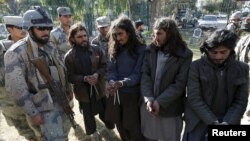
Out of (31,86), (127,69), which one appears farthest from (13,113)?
(127,69)

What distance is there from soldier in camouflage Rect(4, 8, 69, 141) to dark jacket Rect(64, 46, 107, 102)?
0.87 m

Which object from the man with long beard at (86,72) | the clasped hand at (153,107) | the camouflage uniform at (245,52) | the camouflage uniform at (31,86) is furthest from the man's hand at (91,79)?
the camouflage uniform at (245,52)

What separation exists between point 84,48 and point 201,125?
6.47 feet

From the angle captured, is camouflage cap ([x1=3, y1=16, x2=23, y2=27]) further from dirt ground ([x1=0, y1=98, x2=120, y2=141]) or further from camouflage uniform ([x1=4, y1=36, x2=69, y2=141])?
dirt ground ([x1=0, y1=98, x2=120, y2=141])

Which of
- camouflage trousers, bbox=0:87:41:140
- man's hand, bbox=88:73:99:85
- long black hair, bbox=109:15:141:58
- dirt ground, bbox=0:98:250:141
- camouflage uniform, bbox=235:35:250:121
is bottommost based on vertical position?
dirt ground, bbox=0:98:250:141

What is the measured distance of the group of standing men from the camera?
275 centimetres

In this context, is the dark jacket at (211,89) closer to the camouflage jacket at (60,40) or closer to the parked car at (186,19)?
the camouflage jacket at (60,40)

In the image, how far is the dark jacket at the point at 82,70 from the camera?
4.09 meters

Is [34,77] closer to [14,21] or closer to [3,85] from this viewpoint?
[3,85]

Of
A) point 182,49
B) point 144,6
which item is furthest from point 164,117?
point 144,6

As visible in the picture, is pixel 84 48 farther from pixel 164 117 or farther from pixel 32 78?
pixel 164 117

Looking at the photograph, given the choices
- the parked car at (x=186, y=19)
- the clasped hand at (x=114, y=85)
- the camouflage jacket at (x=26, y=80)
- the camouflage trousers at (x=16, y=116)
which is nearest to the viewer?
the camouflage jacket at (x=26, y=80)

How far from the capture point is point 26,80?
3006mm

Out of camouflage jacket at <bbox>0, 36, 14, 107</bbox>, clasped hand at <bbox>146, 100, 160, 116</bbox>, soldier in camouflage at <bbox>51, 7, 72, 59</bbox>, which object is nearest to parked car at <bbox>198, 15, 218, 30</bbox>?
soldier in camouflage at <bbox>51, 7, 72, 59</bbox>
